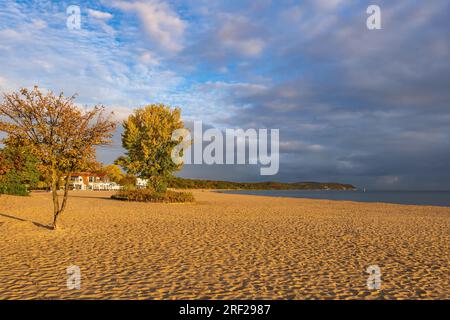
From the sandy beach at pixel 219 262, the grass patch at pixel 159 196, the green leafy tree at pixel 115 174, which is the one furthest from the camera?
the green leafy tree at pixel 115 174

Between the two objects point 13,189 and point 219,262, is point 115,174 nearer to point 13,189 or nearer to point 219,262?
point 13,189

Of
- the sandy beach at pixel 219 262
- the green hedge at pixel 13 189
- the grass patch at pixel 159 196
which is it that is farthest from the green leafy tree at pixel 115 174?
the sandy beach at pixel 219 262

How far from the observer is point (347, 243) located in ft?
47.5

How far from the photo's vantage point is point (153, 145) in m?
39.9

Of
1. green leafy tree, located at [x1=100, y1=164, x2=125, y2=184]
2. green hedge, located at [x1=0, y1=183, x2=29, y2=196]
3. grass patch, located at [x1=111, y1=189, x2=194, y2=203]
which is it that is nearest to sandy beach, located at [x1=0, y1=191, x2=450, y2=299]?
grass patch, located at [x1=111, y1=189, x2=194, y2=203]

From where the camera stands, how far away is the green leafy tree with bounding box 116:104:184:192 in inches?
1583

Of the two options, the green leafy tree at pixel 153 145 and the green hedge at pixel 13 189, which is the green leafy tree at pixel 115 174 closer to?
the green hedge at pixel 13 189

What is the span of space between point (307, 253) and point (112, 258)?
21.2ft

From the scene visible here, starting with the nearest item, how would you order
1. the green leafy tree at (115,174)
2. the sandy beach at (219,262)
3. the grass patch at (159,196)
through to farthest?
the sandy beach at (219,262) → the grass patch at (159,196) → the green leafy tree at (115,174)

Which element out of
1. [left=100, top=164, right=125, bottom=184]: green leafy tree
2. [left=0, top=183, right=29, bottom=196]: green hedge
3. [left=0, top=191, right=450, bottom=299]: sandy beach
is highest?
[left=100, top=164, right=125, bottom=184]: green leafy tree

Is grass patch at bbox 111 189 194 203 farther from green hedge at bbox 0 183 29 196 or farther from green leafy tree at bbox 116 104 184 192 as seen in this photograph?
green hedge at bbox 0 183 29 196

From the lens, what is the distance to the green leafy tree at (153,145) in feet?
132

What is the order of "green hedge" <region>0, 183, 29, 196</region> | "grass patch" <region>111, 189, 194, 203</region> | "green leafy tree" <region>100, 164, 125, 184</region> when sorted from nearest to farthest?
1. "grass patch" <region>111, 189, 194, 203</region>
2. "green hedge" <region>0, 183, 29, 196</region>
3. "green leafy tree" <region>100, 164, 125, 184</region>

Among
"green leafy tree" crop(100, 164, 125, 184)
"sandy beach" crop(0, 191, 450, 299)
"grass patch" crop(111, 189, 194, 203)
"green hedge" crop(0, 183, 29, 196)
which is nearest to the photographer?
"sandy beach" crop(0, 191, 450, 299)
